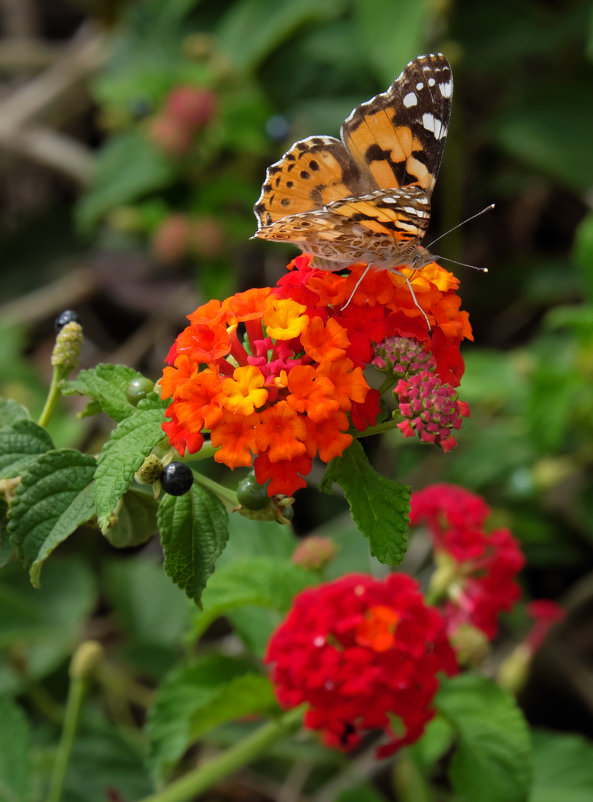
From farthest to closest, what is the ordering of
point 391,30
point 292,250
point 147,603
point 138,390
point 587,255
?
point 292,250 → point 391,30 → point 147,603 → point 587,255 → point 138,390

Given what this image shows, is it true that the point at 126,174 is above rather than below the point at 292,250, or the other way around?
above

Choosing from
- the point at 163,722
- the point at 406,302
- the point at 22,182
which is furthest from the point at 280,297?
the point at 22,182

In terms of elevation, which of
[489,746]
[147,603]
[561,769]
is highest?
[489,746]

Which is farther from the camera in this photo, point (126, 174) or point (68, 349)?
point (126, 174)

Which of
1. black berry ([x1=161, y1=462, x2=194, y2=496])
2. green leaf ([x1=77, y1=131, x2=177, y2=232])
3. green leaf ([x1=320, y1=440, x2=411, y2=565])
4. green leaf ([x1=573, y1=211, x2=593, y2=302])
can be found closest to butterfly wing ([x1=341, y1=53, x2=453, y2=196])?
green leaf ([x1=320, y1=440, x2=411, y2=565])

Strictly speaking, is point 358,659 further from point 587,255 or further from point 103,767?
point 587,255

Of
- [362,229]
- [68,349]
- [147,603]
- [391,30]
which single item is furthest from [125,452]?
[391,30]

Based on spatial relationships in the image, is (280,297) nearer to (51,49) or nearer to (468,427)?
(468,427)
